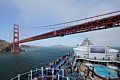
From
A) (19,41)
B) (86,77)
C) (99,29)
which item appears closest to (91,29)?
(99,29)

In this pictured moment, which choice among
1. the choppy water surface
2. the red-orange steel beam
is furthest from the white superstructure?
the choppy water surface

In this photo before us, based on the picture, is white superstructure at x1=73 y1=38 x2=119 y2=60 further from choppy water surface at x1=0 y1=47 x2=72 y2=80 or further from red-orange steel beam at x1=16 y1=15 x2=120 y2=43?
choppy water surface at x1=0 y1=47 x2=72 y2=80

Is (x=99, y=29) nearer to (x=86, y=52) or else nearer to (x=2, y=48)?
(x=86, y=52)

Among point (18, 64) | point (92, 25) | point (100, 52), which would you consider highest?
point (92, 25)

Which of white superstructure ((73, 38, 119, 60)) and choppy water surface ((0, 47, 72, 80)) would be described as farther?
choppy water surface ((0, 47, 72, 80))

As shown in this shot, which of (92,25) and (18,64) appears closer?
(92,25)

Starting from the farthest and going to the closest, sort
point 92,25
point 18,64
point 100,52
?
point 18,64
point 92,25
point 100,52

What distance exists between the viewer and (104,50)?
16.1 metres

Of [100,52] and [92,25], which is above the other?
[92,25]

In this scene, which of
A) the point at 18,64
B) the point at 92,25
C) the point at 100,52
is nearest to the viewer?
the point at 100,52

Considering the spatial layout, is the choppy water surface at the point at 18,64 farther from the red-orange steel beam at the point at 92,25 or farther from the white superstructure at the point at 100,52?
the white superstructure at the point at 100,52

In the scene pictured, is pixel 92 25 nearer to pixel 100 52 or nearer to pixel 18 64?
pixel 100 52

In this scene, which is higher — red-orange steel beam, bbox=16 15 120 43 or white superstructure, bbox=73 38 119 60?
red-orange steel beam, bbox=16 15 120 43

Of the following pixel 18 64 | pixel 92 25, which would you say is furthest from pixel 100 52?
pixel 18 64
